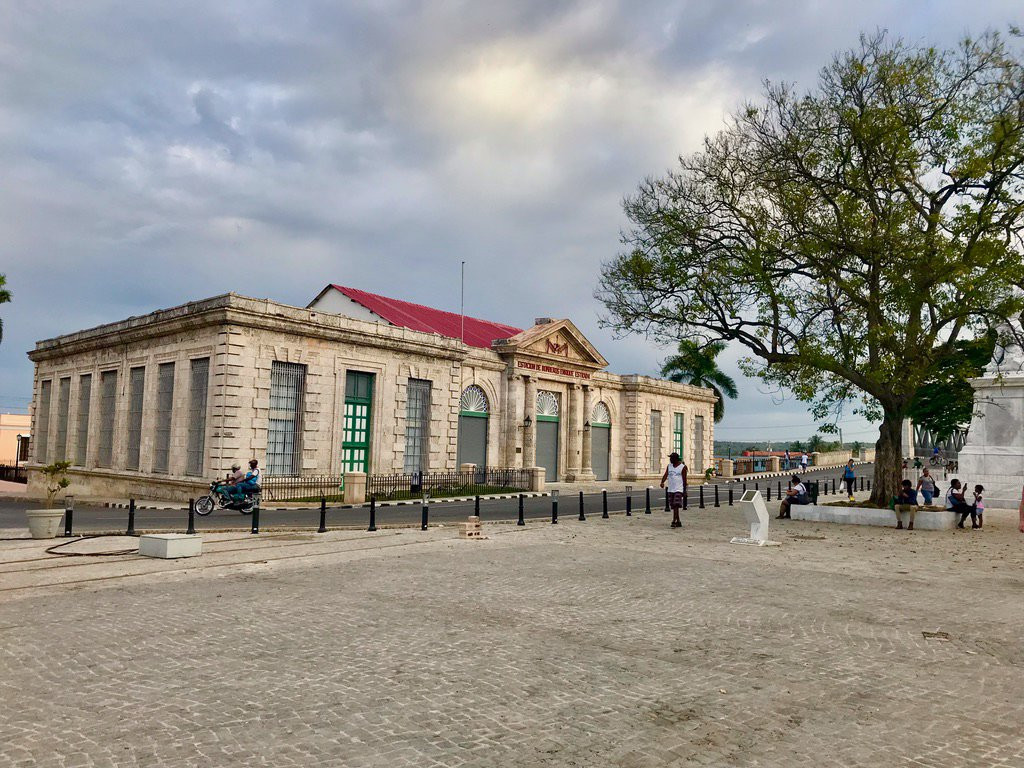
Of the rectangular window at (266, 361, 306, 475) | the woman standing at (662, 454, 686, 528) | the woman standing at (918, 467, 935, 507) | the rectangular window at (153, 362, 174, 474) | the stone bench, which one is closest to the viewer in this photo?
the woman standing at (662, 454, 686, 528)

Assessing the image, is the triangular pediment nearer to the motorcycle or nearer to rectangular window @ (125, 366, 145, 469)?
rectangular window @ (125, 366, 145, 469)

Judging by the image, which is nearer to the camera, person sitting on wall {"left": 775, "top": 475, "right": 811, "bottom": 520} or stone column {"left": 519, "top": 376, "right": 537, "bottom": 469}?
person sitting on wall {"left": 775, "top": 475, "right": 811, "bottom": 520}

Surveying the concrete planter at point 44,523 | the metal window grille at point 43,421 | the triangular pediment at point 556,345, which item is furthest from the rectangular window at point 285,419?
the metal window grille at point 43,421

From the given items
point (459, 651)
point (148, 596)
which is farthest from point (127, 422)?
point (459, 651)

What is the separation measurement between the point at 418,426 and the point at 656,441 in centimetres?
2168

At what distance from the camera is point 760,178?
2172 cm

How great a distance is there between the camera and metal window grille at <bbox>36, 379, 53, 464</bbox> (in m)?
37.4

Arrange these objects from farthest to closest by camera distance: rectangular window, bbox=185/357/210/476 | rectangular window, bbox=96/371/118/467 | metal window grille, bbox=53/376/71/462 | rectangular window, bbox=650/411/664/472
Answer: rectangular window, bbox=650/411/664/472
metal window grille, bbox=53/376/71/462
rectangular window, bbox=96/371/118/467
rectangular window, bbox=185/357/210/476

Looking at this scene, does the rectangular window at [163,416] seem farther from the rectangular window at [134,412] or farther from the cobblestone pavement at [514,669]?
the cobblestone pavement at [514,669]

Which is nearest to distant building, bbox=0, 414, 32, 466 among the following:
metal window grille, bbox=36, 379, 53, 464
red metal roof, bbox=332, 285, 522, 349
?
metal window grille, bbox=36, 379, 53, 464

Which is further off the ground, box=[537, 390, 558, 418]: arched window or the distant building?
box=[537, 390, 558, 418]: arched window

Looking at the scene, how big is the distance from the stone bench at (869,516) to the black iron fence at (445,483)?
11011 millimetres

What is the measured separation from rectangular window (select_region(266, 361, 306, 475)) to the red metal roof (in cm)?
876

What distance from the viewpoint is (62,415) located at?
3622 centimetres
